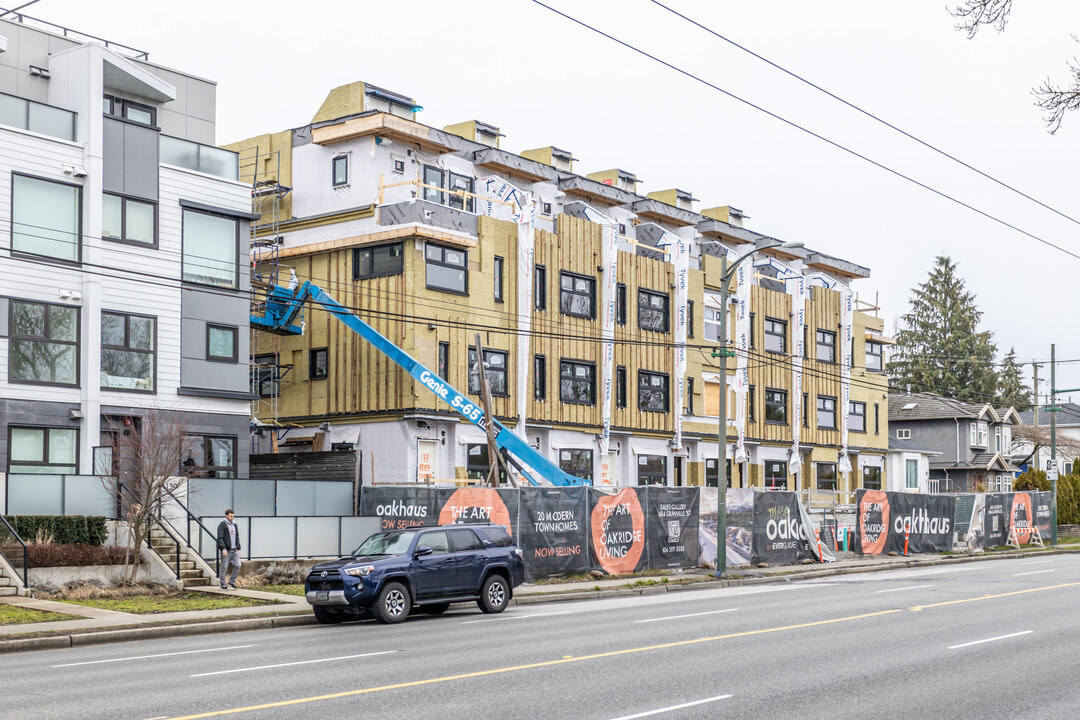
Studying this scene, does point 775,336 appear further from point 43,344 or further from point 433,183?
point 43,344

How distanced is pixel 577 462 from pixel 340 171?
1318cm

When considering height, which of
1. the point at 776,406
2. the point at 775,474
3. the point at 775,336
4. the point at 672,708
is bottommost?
the point at 775,474

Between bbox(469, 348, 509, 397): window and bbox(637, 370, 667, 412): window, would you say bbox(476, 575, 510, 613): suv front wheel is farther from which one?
bbox(637, 370, 667, 412): window

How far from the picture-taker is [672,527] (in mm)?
32844

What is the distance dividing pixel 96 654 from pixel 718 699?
30.9ft

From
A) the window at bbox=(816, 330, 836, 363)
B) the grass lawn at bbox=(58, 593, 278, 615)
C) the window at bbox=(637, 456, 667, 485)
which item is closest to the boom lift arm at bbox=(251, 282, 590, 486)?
the window at bbox=(637, 456, 667, 485)

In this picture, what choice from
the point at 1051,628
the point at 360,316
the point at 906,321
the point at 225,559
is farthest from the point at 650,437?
the point at 906,321

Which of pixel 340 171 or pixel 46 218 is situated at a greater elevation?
pixel 340 171

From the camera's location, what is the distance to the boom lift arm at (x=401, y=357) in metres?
36.4

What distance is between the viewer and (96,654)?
16.7 meters

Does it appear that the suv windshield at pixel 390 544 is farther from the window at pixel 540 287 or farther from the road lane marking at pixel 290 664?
the window at pixel 540 287

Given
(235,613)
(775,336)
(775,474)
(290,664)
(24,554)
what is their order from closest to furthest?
1. (290,664)
2. (235,613)
3. (24,554)
4. (775,474)
5. (775,336)

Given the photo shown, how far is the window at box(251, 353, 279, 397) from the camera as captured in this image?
4125 centimetres

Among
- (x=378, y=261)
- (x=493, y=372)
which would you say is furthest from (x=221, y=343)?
(x=493, y=372)
